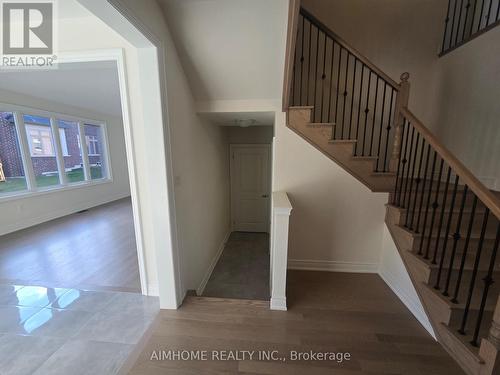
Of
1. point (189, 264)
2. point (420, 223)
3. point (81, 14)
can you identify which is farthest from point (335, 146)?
point (81, 14)

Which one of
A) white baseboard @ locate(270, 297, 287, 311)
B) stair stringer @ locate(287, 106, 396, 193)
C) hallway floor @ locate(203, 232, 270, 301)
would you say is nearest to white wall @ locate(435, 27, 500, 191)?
stair stringer @ locate(287, 106, 396, 193)

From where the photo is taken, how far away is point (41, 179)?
441cm

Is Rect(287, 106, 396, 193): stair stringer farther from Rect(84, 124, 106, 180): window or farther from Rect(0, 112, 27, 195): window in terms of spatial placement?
Rect(84, 124, 106, 180): window

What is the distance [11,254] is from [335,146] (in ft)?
15.7

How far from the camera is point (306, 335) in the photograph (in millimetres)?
1614

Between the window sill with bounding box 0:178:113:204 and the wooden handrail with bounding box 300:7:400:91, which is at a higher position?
the wooden handrail with bounding box 300:7:400:91

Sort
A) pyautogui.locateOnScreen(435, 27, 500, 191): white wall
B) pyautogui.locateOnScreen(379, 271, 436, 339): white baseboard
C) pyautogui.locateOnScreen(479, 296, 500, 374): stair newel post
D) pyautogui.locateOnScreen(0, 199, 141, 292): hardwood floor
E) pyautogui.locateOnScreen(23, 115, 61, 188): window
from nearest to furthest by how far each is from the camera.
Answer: pyautogui.locateOnScreen(479, 296, 500, 374): stair newel post → pyautogui.locateOnScreen(379, 271, 436, 339): white baseboard → pyautogui.locateOnScreen(435, 27, 500, 191): white wall → pyautogui.locateOnScreen(0, 199, 141, 292): hardwood floor → pyautogui.locateOnScreen(23, 115, 61, 188): window

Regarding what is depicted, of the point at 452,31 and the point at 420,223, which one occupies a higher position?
the point at 452,31

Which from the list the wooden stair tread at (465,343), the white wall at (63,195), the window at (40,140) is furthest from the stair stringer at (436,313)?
the window at (40,140)

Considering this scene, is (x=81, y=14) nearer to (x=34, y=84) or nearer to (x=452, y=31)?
(x=34, y=84)

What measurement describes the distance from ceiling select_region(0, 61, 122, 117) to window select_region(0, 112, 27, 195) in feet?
2.17

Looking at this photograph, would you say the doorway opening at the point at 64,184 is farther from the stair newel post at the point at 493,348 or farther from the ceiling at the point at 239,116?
the stair newel post at the point at 493,348

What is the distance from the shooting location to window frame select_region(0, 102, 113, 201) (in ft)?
12.8
